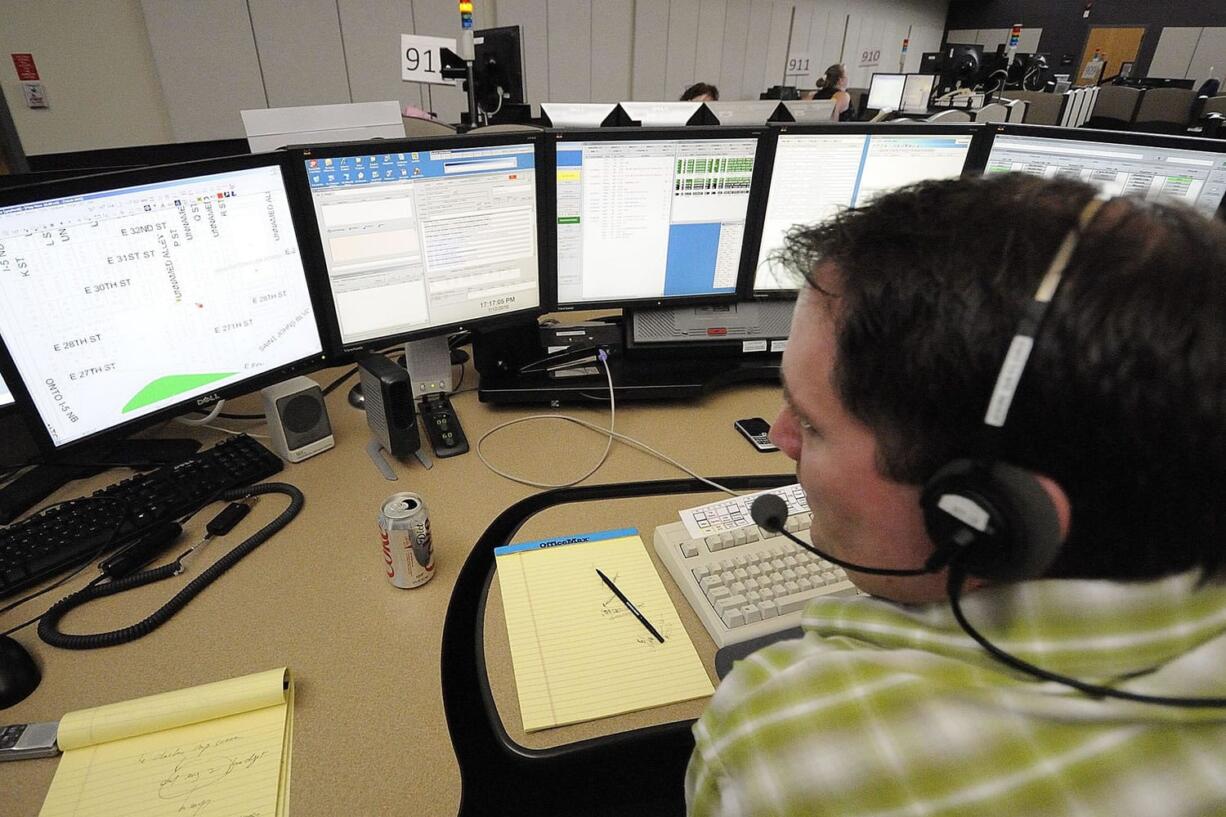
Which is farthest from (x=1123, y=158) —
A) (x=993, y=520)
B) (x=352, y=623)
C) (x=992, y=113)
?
(x=992, y=113)

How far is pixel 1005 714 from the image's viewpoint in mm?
378

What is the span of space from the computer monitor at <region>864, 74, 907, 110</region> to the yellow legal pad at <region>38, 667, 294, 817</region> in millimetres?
7601

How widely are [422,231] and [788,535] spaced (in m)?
0.88

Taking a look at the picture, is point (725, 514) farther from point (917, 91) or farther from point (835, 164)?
point (917, 91)

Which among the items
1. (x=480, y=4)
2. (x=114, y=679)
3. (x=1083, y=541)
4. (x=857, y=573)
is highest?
(x=480, y=4)

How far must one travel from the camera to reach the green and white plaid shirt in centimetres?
35

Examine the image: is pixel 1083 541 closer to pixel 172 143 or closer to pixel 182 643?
pixel 182 643

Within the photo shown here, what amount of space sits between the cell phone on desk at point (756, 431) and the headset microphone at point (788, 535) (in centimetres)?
40

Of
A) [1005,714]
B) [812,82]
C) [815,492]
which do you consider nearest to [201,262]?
[815,492]

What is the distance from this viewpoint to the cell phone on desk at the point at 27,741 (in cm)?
67

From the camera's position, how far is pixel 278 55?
153 inches

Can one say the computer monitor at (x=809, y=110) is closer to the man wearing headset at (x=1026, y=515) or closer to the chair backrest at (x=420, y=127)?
the chair backrest at (x=420, y=127)

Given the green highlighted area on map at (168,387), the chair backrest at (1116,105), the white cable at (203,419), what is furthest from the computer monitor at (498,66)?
the chair backrest at (1116,105)

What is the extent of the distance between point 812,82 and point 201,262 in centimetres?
910
